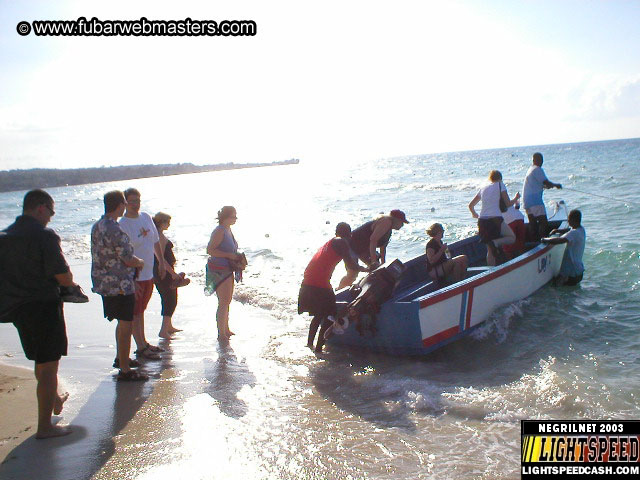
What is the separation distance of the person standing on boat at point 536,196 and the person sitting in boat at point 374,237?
3868 millimetres

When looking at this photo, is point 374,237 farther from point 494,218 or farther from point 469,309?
point 494,218

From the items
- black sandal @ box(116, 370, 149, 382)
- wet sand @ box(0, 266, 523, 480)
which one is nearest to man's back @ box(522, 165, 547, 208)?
wet sand @ box(0, 266, 523, 480)

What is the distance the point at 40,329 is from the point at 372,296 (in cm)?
351

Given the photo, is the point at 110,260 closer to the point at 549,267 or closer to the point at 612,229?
the point at 549,267

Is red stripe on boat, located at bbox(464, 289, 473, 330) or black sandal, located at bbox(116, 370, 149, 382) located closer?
black sandal, located at bbox(116, 370, 149, 382)

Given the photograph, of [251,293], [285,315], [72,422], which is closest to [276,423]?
[72,422]

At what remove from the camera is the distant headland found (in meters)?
104

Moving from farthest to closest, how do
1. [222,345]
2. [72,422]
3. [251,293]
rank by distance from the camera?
1. [251,293]
2. [222,345]
3. [72,422]

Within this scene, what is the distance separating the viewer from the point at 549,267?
979 cm

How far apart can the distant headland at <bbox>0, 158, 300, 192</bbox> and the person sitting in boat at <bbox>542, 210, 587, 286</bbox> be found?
341 feet

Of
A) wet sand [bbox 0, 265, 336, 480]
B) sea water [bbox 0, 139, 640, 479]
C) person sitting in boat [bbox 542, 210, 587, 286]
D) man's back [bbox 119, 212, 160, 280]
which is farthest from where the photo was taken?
person sitting in boat [bbox 542, 210, 587, 286]

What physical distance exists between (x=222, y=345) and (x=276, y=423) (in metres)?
2.53

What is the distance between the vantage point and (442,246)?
782cm

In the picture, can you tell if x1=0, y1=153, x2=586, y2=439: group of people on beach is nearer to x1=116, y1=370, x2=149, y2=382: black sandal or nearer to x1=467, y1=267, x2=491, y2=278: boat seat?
x1=116, y1=370, x2=149, y2=382: black sandal
